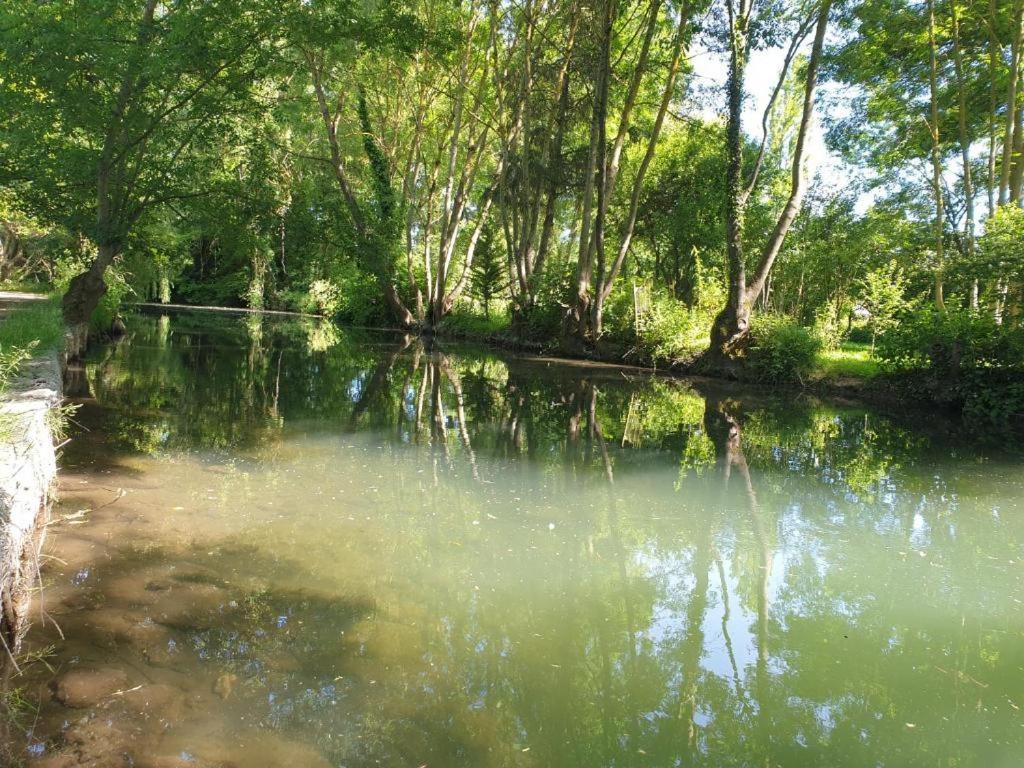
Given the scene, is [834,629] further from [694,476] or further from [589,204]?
[589,204]

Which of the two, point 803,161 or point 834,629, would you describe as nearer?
point 834,629

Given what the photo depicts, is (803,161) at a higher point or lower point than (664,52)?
lower

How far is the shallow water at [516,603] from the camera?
10.4 feet

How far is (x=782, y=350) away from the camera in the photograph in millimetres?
16297

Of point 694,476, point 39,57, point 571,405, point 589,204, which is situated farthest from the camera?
point 589,204

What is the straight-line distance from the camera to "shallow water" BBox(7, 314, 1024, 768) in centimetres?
318

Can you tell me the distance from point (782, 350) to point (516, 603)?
13652mm

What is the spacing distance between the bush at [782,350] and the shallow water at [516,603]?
6971mm

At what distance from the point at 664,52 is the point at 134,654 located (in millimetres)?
21530

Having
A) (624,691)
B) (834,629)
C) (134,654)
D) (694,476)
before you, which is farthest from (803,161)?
(134,654)

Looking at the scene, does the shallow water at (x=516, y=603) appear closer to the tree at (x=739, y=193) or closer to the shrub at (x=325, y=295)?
the tree at (x=739, y=193)

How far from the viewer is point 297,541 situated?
5285 mm

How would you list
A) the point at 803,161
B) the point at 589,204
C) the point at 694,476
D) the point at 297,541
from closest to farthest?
the point at 297,541, the point at 694,476, the point at 803,161, the point at 589,204

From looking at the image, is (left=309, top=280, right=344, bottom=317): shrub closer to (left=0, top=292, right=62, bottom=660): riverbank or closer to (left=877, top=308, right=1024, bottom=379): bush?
(left=877, top=308, right=1024, bottom=379): bush
